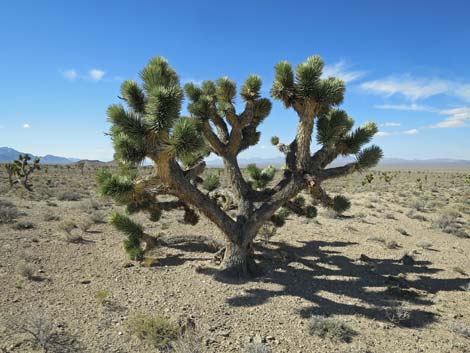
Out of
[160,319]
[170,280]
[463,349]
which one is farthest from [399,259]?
[160,319]

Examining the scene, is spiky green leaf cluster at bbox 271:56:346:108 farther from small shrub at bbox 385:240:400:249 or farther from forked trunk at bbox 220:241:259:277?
small shrub at bbox 385:240:400:249

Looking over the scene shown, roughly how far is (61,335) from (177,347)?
5.07 ft

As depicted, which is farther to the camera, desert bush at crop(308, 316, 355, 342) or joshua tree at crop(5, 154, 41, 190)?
joshua tree at crop(5, 154, 41, 190)

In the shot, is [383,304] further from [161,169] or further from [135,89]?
[135,89]

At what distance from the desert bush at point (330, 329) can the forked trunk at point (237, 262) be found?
2.02 meters

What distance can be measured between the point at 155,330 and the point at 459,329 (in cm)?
421

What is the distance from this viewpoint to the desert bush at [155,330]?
378 centimetres

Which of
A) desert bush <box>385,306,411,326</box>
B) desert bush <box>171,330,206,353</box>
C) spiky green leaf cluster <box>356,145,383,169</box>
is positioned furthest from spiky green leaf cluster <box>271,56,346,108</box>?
desert bush <box>171,330,206,353</box>

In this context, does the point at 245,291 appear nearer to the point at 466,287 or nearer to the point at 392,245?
the point at 466,287

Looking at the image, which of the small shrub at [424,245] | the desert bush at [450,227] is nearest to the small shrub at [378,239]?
the small shrub at [424,245]

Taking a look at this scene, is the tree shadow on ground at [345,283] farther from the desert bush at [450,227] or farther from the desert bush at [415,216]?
the desert bush at [415,216]

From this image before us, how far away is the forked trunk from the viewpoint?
19.9ft

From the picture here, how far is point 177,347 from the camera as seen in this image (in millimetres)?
3650

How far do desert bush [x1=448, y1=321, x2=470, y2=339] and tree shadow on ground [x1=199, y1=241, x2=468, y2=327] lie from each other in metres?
0.31
